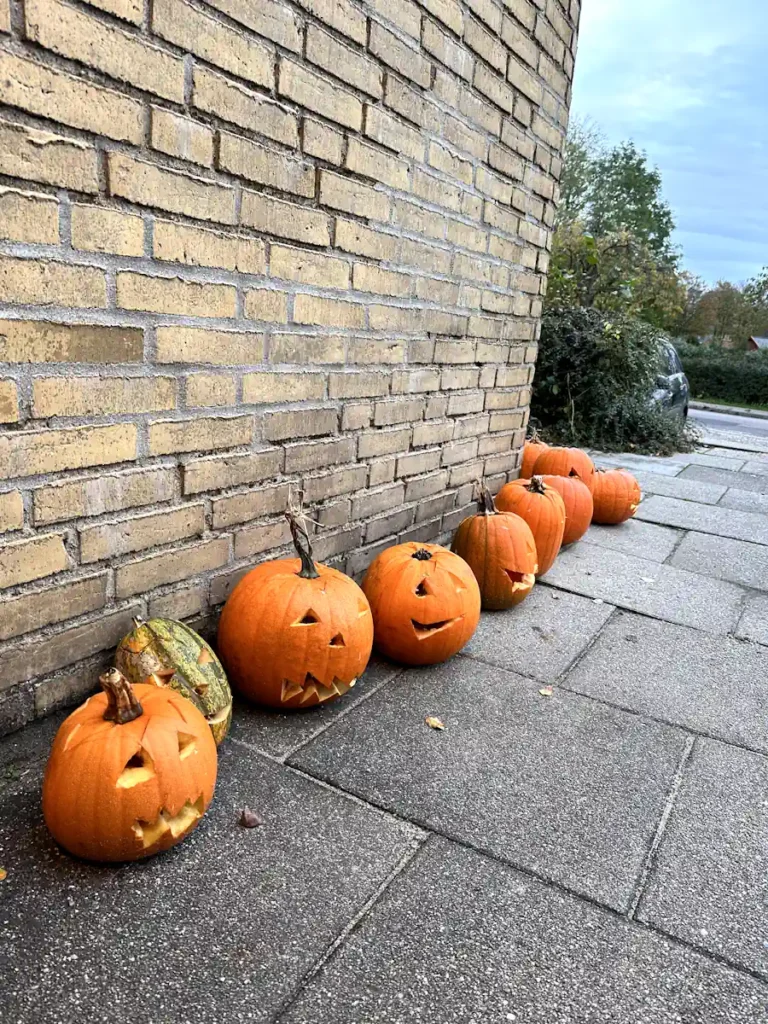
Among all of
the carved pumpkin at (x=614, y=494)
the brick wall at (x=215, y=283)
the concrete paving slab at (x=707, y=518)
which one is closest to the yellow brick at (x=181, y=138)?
the brick wall at (x=215, y=283)

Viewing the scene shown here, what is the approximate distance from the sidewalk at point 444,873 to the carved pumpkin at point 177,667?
0.18 m

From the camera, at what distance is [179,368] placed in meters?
2.14

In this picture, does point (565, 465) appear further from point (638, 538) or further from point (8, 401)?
point (8, 401)

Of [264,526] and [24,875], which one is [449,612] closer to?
[264,526]

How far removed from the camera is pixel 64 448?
6.16 feet

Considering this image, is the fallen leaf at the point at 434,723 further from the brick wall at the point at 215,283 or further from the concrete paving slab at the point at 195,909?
the brick wall at the point at 215,283

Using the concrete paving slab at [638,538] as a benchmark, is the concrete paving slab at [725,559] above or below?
above

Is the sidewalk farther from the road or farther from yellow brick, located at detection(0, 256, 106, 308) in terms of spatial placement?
the road

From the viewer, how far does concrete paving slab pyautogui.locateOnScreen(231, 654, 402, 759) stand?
217 cm

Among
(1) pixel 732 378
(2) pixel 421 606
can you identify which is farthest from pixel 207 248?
(1) pixel 732 378

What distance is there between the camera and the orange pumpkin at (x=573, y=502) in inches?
169

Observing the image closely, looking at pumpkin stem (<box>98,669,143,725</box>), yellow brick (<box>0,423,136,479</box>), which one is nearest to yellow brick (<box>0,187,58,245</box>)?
yellow brick (<box>0,423,136,479</box>)

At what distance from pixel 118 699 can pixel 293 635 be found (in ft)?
2.25

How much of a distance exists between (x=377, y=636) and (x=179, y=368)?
125 cm
